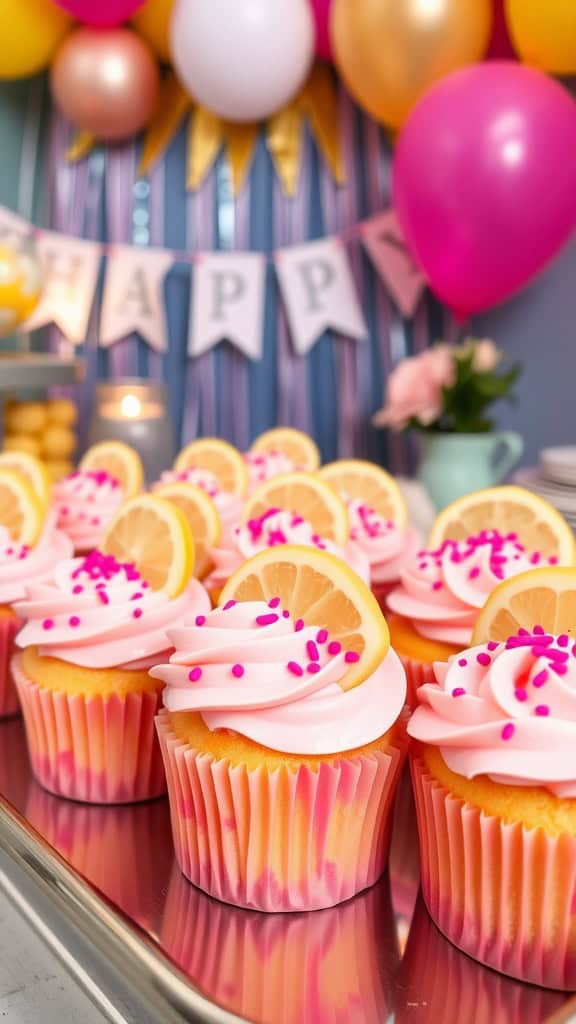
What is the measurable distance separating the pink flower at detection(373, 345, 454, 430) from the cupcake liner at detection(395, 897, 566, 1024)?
2.16 meters

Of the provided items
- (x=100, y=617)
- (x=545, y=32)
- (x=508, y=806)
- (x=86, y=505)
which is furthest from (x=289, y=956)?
(x=545, y=32)

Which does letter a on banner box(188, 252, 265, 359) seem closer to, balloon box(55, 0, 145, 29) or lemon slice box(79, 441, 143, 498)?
balloon box(55, 0, 145, 29)

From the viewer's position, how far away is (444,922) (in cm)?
105

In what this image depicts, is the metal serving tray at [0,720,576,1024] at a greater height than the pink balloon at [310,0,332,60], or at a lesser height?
lesser

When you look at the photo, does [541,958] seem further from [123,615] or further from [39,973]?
[123,615]

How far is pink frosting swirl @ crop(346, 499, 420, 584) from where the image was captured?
1.81 metres

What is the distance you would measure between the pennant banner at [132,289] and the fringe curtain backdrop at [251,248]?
118 mm

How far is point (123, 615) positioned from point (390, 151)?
2.79 meters

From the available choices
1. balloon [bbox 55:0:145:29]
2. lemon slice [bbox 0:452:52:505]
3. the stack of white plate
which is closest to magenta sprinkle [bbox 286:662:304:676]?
lemon slice [bbox 0:452:52:505]

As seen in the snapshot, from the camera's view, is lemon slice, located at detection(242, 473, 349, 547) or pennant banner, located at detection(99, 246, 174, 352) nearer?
lemon slice, located at detection(242, 473, 349, 547)

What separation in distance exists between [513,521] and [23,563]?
2.87 ft

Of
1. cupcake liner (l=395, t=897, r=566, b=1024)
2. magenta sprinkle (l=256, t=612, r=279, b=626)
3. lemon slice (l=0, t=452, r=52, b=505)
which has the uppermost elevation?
lemon slice (l=0, t=452, r=52, b=505)

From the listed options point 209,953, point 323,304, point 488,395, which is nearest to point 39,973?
point 209,953

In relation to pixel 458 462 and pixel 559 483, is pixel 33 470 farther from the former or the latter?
pixel 458 462
